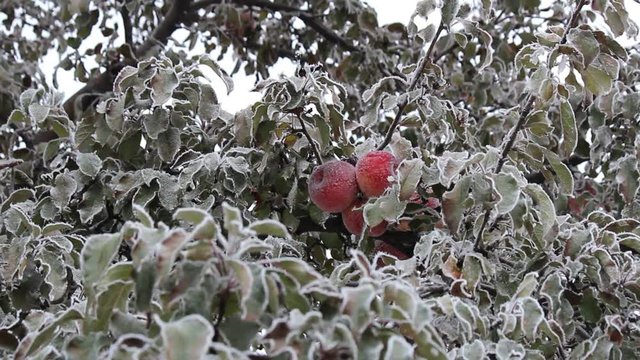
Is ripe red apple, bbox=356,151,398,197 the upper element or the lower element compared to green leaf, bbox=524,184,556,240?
lower

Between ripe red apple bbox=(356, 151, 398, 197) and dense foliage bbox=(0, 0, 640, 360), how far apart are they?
4cm

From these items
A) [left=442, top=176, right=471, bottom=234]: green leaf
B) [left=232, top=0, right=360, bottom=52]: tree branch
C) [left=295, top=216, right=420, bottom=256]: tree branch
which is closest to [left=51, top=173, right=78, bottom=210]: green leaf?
[left=295, top=216, right=420, bottom=256]: tree branch

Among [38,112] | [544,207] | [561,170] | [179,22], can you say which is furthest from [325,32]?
[544,207]

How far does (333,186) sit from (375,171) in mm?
71

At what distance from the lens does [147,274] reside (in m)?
0.64

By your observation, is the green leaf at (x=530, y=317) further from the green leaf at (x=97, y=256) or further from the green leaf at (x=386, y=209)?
the green leaf at (x=97, y=256)

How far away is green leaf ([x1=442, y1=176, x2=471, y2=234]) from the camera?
3.15ft

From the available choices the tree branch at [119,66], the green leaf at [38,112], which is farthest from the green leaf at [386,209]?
the tree branch at [119,66]

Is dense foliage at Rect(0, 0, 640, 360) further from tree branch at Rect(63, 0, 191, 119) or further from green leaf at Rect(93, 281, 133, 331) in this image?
tree branch at Rect(63, 0, 191, 119)

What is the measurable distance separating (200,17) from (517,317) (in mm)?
2259

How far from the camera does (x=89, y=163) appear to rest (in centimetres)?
125

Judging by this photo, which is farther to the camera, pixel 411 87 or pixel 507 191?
pixel 411 87

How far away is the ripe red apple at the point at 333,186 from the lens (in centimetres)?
121

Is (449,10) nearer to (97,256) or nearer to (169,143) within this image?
(169,143)
